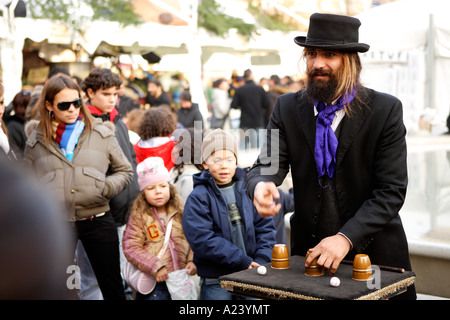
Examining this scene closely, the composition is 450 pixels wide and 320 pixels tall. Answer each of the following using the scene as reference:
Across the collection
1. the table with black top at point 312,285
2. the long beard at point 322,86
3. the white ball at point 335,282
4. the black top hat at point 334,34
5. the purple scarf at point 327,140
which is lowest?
the table with black top at point 312,285

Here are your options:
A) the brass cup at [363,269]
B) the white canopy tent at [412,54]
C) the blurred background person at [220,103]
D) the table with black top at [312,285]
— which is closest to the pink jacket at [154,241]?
the table with black top at [312,285]

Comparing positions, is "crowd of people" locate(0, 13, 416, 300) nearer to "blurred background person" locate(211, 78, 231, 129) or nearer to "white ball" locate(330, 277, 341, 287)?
"white ball" locate(330, 277, 341, 287)

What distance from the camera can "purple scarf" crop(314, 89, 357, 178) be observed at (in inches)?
101

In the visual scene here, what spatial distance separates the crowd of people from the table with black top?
0.29ft

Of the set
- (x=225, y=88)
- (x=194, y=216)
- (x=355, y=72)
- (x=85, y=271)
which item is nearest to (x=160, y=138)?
(x=85, y=271)

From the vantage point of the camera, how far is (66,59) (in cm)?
1377

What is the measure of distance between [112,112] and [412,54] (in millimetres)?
9680

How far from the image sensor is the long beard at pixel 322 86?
255 centimetres

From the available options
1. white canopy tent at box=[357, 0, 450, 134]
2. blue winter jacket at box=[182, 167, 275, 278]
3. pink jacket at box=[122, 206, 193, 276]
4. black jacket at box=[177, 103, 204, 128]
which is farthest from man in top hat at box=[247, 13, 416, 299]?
black jacket at box=[177, 103, 204, 128]

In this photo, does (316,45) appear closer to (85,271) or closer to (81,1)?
(85,271)

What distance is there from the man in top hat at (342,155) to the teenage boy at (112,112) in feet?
8.94

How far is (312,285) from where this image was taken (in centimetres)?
218

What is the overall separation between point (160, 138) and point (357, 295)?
11.8 ft

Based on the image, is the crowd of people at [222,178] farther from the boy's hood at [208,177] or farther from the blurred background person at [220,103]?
the blurred background person at [220,103]
